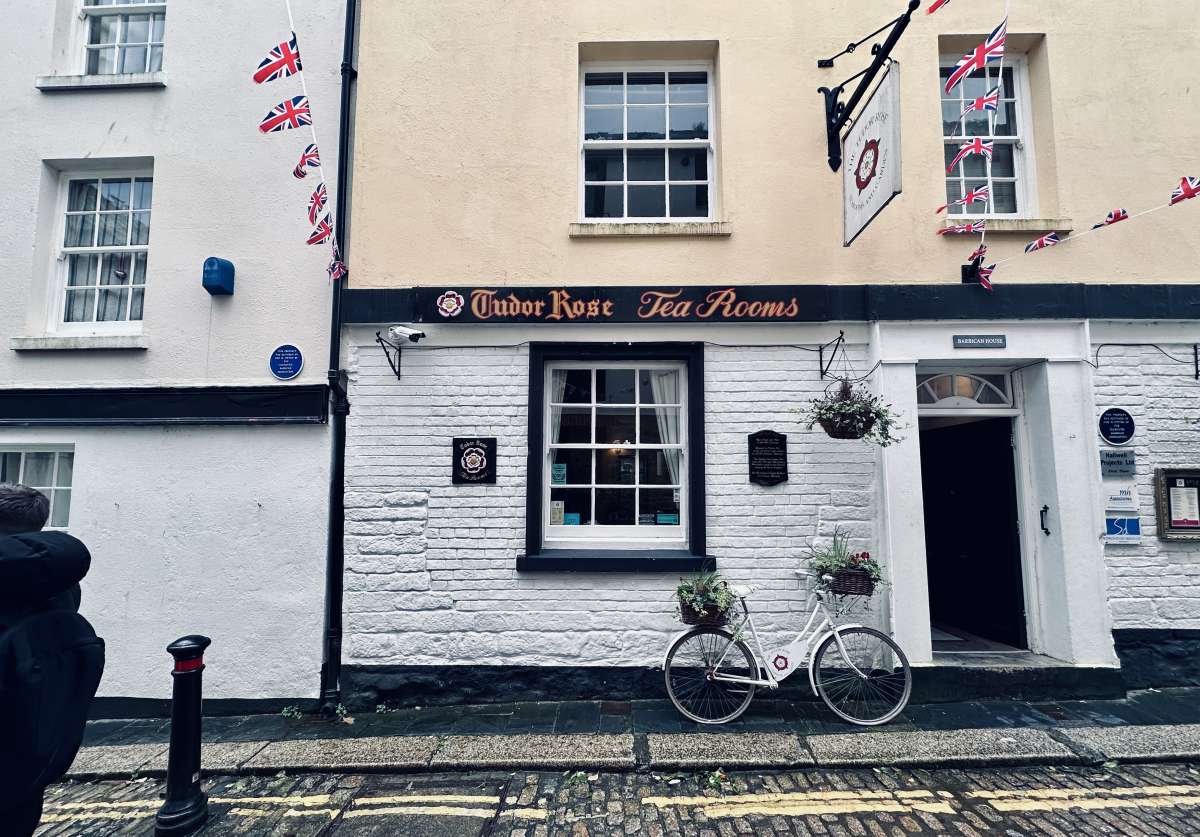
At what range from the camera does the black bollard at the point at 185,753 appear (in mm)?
3820

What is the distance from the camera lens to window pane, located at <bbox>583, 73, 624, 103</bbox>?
21.2 feet

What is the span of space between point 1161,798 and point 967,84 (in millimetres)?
6486

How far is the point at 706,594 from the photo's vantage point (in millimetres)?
5223

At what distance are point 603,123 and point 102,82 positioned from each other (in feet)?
17.1

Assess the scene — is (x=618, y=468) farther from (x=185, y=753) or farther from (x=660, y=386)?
(x=185, y=753)

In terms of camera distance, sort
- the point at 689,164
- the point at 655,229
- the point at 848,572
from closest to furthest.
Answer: the point at 848,572 → the point at 655,229 → the point at 689,164

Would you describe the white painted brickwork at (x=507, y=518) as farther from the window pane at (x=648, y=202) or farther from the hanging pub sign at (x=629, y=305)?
the window pane at (x=648, y=202)

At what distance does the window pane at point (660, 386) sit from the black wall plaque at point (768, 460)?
0.92 meters

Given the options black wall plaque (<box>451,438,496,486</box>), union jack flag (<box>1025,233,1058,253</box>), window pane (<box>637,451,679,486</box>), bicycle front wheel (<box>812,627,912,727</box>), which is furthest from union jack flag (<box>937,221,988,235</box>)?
black wall plaque (<box>451,438,496,486</box>)

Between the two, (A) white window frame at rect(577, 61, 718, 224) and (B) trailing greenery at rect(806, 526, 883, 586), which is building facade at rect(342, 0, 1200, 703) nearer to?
(A) white window frame at rect(577, 61, 718, 224)

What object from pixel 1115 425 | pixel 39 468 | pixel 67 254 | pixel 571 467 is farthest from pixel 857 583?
pixel 67 254

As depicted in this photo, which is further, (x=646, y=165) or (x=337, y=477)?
(x=646, y=165)

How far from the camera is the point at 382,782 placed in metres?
4.39

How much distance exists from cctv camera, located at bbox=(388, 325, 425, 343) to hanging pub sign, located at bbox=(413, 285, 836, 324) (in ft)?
0.72
